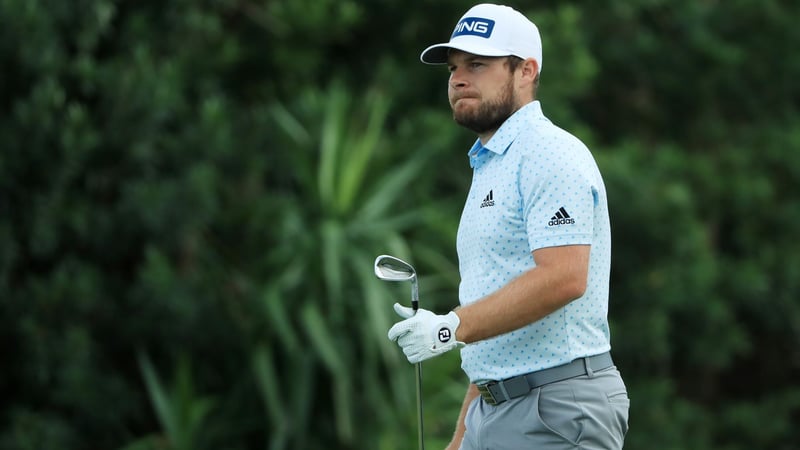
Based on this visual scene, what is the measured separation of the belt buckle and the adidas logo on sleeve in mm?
500

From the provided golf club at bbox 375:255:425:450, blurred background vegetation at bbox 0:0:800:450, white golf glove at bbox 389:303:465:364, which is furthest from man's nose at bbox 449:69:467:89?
blurred background vegetation at bbox 0:0:800:450

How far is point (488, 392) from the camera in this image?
3.51 meters

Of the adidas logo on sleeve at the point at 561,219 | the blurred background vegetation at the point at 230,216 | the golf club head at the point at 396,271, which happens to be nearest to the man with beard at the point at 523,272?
the adidas logo on sleeve at the point at 561,219

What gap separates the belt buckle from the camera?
3479 millimetres

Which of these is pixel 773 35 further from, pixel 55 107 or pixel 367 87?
pixel 55 107

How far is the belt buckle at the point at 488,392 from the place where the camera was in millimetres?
3479

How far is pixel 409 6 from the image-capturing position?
44.7 feet

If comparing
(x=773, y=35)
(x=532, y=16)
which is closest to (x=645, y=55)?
(x=773, y=35)

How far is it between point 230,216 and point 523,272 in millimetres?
8510

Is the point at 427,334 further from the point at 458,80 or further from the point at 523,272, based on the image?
the point at 458,80

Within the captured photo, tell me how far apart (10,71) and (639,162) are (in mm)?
7371

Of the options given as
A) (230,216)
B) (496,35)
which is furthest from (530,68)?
(230,216)

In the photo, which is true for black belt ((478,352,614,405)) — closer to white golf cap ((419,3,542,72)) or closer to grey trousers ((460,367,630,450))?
grey trousers ((460,367,630,450))

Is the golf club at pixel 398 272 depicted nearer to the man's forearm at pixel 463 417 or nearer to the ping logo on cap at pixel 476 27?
the man's forearm at pixel 463 417
